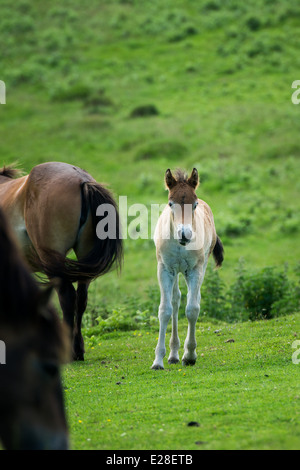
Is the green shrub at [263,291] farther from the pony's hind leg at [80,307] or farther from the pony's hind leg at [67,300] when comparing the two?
the pony's hind leg at [67,300]

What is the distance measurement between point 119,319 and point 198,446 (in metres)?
6.84

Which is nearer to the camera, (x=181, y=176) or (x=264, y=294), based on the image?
(x=181, y=176)

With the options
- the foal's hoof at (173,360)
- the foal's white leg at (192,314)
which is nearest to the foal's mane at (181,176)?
the foal's white leg at (192,314)

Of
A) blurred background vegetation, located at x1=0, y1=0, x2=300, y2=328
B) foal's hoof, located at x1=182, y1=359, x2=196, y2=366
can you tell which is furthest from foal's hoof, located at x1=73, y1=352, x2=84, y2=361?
blurred background vegetation, located at x1=0, y1=0, x2=300, y2=328

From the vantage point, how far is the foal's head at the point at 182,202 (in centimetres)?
710

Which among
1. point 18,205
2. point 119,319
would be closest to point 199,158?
point 119,319

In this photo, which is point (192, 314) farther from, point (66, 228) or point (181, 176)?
point (66, 228)

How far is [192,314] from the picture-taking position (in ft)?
25.2

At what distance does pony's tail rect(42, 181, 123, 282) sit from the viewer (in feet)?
25.7

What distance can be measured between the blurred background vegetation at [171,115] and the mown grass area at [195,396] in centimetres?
277

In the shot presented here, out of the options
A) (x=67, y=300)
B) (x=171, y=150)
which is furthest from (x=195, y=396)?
(x=171, y=150)

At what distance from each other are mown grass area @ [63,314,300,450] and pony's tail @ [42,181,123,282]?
1.30 meters

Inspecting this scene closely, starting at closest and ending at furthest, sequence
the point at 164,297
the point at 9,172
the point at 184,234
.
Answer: the point at 184,234 < the point at 164,297 < the point at 9,172

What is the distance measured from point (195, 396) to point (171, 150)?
21979 millimetres
